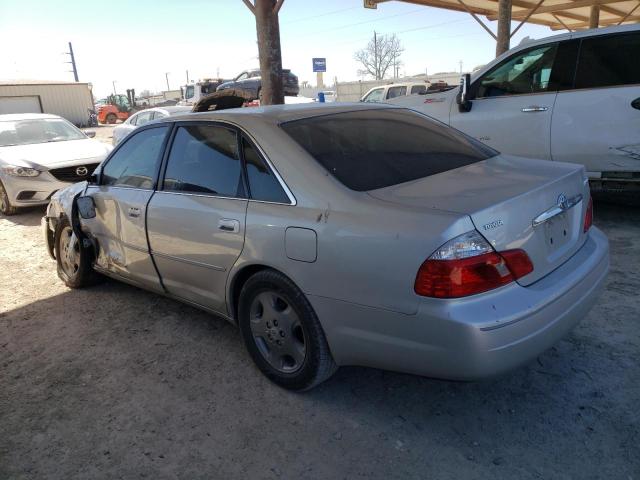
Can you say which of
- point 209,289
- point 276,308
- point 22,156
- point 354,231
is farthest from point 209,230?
point 22,156

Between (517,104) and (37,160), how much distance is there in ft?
22.0

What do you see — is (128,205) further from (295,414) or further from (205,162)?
(295,414)

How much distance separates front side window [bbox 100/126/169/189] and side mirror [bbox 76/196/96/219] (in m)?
0.18

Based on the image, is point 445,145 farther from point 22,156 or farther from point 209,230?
point 22,156

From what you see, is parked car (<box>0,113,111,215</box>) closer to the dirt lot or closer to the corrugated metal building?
the dirt lot

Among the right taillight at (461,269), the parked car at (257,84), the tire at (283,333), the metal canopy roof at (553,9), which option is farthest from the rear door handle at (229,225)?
the parked car at (257,84)

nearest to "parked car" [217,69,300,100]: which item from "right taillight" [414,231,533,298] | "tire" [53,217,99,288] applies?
"tire" [53,217,99,288]

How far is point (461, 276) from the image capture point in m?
2.01

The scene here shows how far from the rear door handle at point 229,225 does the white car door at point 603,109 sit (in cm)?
380

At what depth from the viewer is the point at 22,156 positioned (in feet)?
25.1

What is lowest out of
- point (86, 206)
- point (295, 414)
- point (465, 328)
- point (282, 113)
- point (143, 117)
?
point (295, 414)

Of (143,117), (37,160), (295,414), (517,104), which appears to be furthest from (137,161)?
(143,117)

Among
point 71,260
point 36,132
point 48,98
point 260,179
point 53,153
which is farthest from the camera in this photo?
point 48,98

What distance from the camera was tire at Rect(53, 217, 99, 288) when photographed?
170 inches
